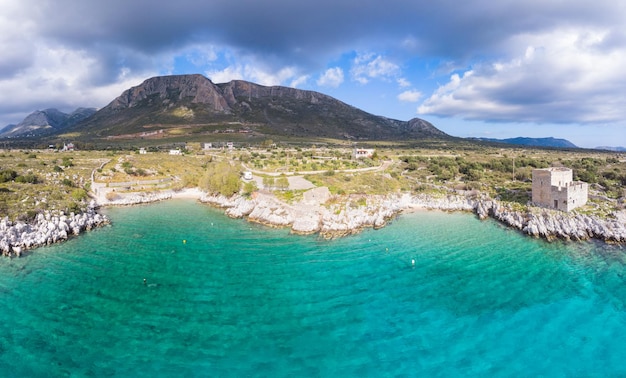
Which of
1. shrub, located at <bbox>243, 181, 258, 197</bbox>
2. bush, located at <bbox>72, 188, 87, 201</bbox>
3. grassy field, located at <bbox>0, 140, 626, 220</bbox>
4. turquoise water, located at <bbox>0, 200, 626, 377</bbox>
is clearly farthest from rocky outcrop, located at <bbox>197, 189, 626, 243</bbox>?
bush, located at <bbox>72, 188, 87, 201</bbox>

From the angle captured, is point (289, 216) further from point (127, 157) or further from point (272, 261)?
point (127, 157)

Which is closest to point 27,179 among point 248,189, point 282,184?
point 248,189

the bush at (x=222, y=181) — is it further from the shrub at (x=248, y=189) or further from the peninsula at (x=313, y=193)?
the shrub at (x=248, y=189)

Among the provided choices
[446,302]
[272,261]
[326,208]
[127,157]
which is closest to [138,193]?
[127,157]

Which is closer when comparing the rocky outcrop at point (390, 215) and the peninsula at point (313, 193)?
the rocky outcrop at point (390, 215)

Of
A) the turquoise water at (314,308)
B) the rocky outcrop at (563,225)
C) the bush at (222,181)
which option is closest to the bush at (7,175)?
the turquoise water at (314,308)

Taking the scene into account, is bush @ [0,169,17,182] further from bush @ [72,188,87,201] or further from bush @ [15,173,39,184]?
bush @ [72,188,87,201]

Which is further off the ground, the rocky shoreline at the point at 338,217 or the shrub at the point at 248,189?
the shrub at the point at 248,189
